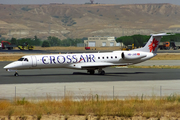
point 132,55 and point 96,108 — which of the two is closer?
point 96,108

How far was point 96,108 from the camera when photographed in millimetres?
18359

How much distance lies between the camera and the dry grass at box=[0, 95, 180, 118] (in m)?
17.7

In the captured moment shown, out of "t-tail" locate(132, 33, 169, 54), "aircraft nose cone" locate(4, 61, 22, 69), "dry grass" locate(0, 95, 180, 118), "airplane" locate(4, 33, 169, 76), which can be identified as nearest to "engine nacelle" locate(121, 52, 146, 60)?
"airplane" locate(4, 33, 169, 76)

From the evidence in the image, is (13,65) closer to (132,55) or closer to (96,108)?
(132,55)

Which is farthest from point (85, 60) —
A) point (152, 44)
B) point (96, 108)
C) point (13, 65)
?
point (96, 108)

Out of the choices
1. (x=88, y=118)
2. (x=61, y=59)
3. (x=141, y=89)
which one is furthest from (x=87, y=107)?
(x=61, y=59)

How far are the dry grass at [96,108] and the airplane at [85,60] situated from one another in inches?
704

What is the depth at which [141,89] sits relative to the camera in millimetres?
26469

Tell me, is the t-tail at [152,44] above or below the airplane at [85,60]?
above

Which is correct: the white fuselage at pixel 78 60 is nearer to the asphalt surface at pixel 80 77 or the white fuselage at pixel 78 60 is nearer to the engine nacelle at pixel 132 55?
the engine nacelle at pixel 132 55

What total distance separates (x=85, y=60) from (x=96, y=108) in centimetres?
2158

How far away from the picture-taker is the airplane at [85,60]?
38000 mm

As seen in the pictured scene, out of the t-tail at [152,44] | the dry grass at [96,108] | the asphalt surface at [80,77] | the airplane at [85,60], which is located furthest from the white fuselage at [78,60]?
the dry grass at [96,108]

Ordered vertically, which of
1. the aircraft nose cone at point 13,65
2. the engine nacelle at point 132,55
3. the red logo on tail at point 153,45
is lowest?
the aircraft nose cone at point 13,65
